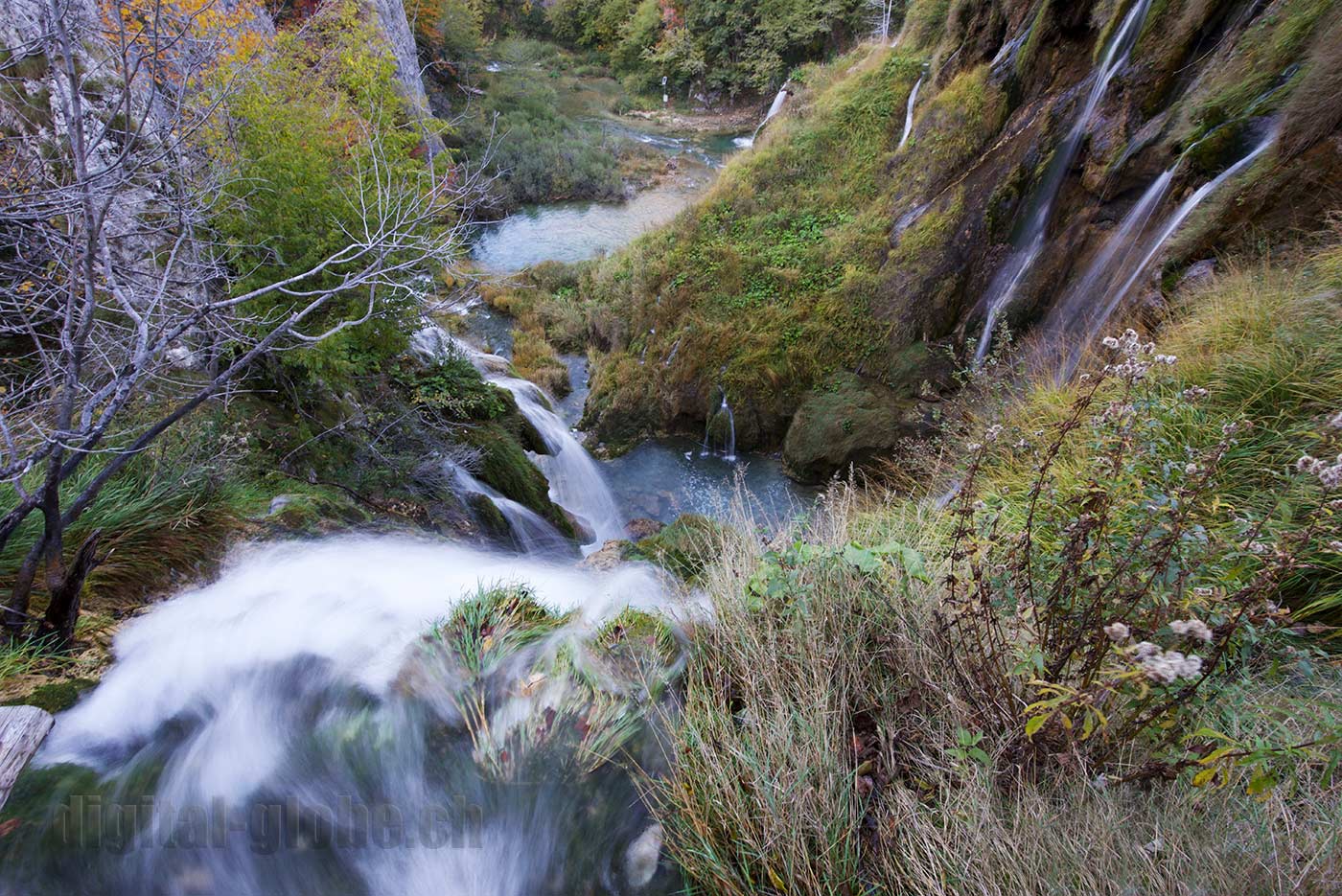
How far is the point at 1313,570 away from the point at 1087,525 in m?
1.44

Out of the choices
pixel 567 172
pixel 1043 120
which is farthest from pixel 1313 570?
pixel 567 172

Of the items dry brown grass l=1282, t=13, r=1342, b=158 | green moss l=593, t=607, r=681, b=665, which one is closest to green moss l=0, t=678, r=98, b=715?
green moss l=593, t=607, r=681, b=665

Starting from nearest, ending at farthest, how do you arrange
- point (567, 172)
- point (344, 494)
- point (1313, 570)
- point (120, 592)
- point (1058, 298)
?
point (1313, 570)
point (120, 592)
point (344, 494)
point (1058, 298)
point (567, 172)

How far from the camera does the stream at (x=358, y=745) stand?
216cm

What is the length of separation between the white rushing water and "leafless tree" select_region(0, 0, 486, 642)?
7.70m

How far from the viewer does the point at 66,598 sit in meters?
2.73

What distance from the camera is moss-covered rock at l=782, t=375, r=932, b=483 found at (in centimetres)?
802

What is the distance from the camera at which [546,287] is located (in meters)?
15.4

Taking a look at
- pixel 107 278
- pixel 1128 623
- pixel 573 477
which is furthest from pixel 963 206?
pixel 107 278

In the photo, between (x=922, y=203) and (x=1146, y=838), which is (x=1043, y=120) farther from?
(x=1146, y=838)

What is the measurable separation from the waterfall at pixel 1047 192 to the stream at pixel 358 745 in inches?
249

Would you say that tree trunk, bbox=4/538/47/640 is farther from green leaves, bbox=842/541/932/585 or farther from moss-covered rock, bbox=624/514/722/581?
green leaves, bbox=842/541/932/585

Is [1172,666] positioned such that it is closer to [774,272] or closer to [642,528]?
[642,528]

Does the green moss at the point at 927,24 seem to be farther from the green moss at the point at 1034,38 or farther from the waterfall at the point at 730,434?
the waterfall at the point at 730,434
